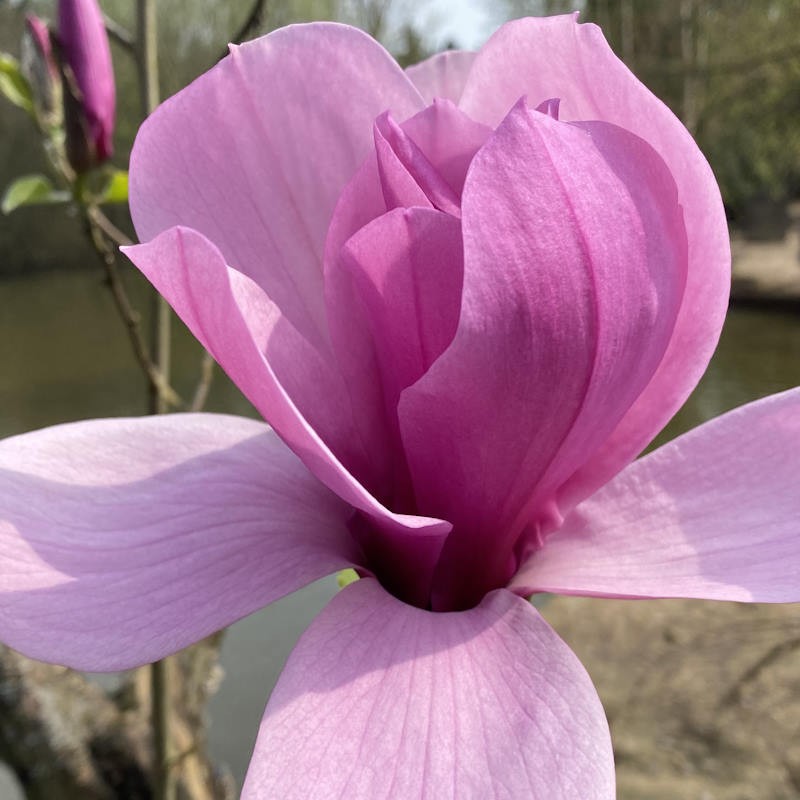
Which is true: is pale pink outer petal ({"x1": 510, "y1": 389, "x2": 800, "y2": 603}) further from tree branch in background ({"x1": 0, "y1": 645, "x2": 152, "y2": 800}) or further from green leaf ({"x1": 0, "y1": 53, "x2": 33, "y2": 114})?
tree branch in background ({"x1": 0, "y1": 645, "x2": 152, "y2": 800})

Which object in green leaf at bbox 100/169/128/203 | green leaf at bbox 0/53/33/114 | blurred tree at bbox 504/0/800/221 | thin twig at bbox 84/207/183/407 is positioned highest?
green leaf at bbox 0/53/33/114

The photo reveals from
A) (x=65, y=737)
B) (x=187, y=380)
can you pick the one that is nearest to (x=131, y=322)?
(x=65, y=737)

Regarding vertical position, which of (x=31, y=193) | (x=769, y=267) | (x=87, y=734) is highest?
(x=31, y=193)

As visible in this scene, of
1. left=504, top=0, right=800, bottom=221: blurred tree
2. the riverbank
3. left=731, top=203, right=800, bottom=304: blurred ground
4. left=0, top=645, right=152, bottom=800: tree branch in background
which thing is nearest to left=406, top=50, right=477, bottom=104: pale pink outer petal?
left=0, top=645, right=152, bottom=800: tree branch in background

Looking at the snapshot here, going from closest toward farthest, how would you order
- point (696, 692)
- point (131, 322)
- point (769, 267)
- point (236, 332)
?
point (236, 332), point (131, 322), point (696, 692), point (769, 267)

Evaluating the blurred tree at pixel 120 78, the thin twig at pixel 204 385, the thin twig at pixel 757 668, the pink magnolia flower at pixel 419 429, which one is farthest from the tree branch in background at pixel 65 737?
the blurred tree at pixel 120 78

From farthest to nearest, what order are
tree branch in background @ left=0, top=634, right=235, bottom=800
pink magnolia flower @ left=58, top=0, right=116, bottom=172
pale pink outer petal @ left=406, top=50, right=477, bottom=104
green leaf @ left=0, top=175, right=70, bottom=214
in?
tree branch in background @ left=0, top=634, right=235, bottom=800 < green leaf @ left=0, top=175, right=70, bottom=214 < pink magnolia flower @ left=58, top=0, right=116, bottom=172 < pale pink outer petal @ left=406, top=50, right=477, bottom=104

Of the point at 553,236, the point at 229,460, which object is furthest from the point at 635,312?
the point at 229,460

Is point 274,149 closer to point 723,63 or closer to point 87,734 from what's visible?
point 87,734
